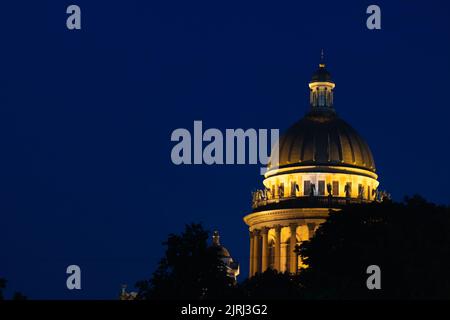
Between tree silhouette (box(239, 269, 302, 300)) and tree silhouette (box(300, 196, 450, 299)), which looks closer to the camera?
tree silhouette (box(300, 196, 450, 299))

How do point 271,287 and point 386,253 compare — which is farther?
point 271,287

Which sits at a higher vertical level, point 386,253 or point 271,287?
point 386,253

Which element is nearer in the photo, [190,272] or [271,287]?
[190,272]

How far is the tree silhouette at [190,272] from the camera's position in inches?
4921

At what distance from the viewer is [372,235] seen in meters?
135

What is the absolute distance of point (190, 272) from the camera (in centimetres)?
12744

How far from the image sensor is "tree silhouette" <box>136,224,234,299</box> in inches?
4921

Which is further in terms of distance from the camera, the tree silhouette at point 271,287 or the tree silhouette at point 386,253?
the tree silhouette at point 271,287
